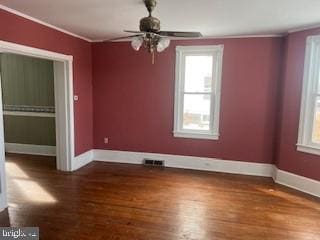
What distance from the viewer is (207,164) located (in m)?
4.86

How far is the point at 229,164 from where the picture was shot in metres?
4.75

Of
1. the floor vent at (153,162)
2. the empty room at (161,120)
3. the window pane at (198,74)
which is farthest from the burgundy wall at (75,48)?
the window pane at (198,74)

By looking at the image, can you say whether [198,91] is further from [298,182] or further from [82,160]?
[82,160]

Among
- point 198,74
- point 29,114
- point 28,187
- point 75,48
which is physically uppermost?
point 75,48

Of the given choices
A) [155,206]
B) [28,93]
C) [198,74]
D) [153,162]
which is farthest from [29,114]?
[155,206]

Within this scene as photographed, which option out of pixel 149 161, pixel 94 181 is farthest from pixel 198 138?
pixel 94 181

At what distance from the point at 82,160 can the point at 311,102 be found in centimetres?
398

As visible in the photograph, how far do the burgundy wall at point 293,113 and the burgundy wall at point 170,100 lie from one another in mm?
291

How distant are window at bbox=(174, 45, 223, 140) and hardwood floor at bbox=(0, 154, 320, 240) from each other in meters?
0.80

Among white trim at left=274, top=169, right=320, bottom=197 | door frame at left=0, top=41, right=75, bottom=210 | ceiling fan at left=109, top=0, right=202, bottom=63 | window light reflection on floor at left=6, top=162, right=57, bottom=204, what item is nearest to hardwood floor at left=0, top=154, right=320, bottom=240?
window light reflection on floor at left=6, top=162, right=57, bottom=204

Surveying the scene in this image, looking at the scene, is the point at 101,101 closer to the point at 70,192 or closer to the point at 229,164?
the point at 70,192

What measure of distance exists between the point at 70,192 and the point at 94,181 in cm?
51

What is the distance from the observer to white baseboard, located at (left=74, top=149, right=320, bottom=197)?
4.04 meters

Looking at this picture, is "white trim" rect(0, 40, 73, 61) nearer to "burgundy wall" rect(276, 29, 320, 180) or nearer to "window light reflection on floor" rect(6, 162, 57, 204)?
"window light reflection on floor" rect(6, 162, 57, 204)
